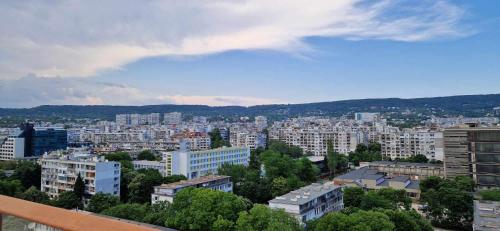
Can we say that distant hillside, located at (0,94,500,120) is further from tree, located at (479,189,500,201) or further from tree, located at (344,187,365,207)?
tree, located at (344,187,365,207)

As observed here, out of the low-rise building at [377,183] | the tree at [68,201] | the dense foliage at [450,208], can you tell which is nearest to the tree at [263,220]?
the dense foliage at [450,208]

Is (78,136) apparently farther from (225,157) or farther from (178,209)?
(178,209)

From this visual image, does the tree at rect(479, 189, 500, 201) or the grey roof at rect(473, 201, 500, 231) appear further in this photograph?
the tree at rect(479, 189, 500, 201)

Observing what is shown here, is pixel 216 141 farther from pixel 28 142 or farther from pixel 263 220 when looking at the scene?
pixel 263 220

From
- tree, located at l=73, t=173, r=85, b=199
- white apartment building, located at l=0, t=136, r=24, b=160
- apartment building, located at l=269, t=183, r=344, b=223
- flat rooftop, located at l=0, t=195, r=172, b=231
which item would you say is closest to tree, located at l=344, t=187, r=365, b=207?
apartment building, located at l=269, t=183, r=344, b=223

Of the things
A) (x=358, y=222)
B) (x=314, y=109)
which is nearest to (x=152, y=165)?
(x=358, y=222)
